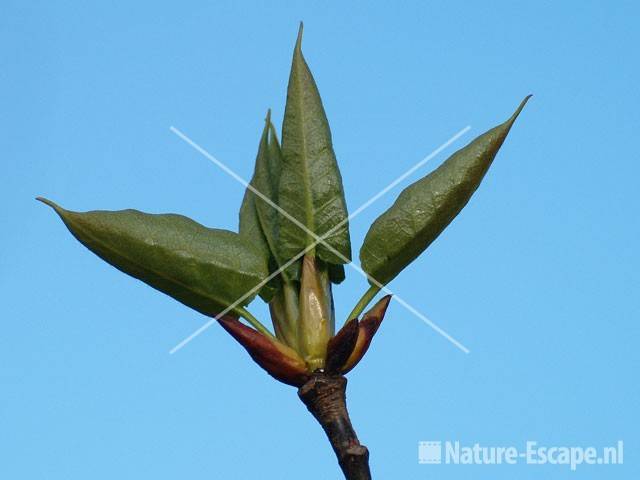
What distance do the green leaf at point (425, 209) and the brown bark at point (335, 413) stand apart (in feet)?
1.06

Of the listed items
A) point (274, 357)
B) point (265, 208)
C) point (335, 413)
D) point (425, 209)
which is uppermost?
point (265, 208)

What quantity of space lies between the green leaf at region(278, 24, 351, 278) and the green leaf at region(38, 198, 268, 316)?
150mm

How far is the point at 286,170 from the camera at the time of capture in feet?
7.91

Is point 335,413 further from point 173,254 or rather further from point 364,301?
point 173,254

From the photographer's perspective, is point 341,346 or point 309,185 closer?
point 341,346

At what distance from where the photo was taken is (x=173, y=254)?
221 cm

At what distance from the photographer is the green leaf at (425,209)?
2279mm

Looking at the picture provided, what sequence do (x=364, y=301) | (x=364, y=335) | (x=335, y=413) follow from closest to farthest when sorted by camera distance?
(x=335, y=413) < (x=364, y=335) < (x=364, y=301)

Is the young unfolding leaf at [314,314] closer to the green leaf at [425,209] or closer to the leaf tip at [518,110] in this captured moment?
the green leaf at [425,209]

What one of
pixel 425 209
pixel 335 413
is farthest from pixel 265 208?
pixel 335 413

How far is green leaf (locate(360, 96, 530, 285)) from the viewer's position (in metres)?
2.28

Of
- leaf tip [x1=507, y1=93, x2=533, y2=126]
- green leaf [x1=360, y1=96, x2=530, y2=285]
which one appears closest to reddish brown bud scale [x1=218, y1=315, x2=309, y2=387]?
green leaf [x1=360, y1=96, x2=530, y2=285]

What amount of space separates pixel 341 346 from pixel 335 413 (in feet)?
0.51

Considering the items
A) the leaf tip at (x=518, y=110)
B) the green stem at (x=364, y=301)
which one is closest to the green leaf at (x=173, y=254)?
the green stem at (x=364, y=301)
